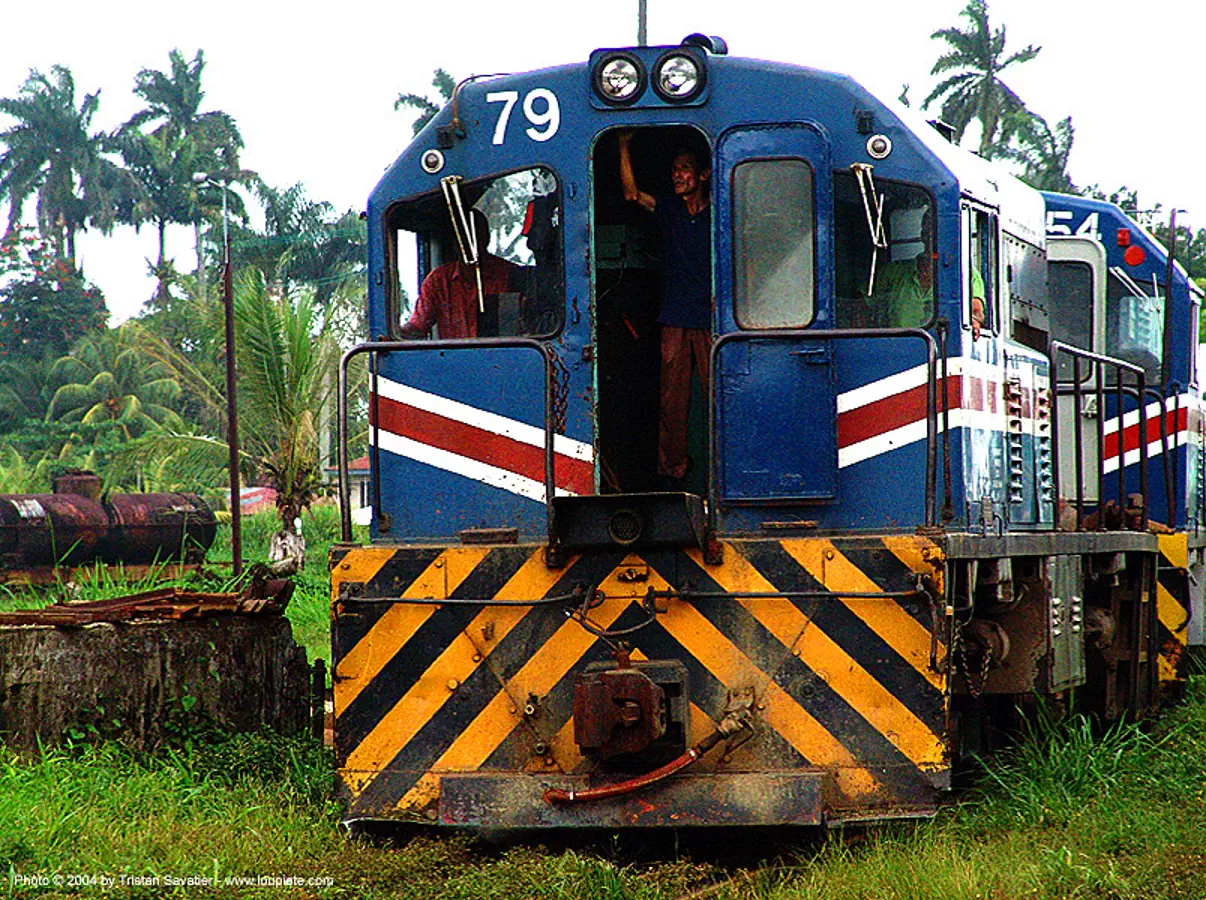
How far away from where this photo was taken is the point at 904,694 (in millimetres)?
5852

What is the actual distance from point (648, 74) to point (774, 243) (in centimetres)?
83

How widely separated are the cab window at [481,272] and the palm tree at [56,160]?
5384cm

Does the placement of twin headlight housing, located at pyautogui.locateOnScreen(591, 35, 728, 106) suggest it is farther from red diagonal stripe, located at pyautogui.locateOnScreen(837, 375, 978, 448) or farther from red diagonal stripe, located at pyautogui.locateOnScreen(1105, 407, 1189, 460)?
red diagonal stripe, located at pyautogui.locateOnScreen(1105, 407, 1189, 460)

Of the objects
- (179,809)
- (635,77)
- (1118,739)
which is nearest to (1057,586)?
(1118,739)

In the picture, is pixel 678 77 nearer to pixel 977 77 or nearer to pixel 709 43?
pixel 709 43

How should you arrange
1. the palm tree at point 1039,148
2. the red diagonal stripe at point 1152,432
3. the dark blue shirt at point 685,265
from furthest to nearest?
the palm tree at point 1039,148 < the red diagonal stripe at point 1152,432 < the dark blue shirt at point 685,265

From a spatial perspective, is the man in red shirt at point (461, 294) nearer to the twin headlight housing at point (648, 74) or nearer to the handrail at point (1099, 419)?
the twin headlight housing at point (648, 74)

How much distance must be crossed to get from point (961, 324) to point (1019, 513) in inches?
55.1

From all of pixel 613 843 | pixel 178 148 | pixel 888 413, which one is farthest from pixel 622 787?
pixel 178 148

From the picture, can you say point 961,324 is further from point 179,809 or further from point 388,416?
point 179,809

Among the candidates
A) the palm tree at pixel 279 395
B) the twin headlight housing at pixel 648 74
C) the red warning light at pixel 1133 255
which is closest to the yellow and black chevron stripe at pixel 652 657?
the twin headlight housing at pixel 648 74

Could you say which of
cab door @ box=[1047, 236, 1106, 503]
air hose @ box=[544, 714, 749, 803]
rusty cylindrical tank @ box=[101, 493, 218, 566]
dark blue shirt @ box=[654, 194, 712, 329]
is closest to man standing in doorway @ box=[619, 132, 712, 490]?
dark blue shirt @ box=[654, 194, 712, 329]

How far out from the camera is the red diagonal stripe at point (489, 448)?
6387 mm

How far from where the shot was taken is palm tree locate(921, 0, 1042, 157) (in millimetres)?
44562
